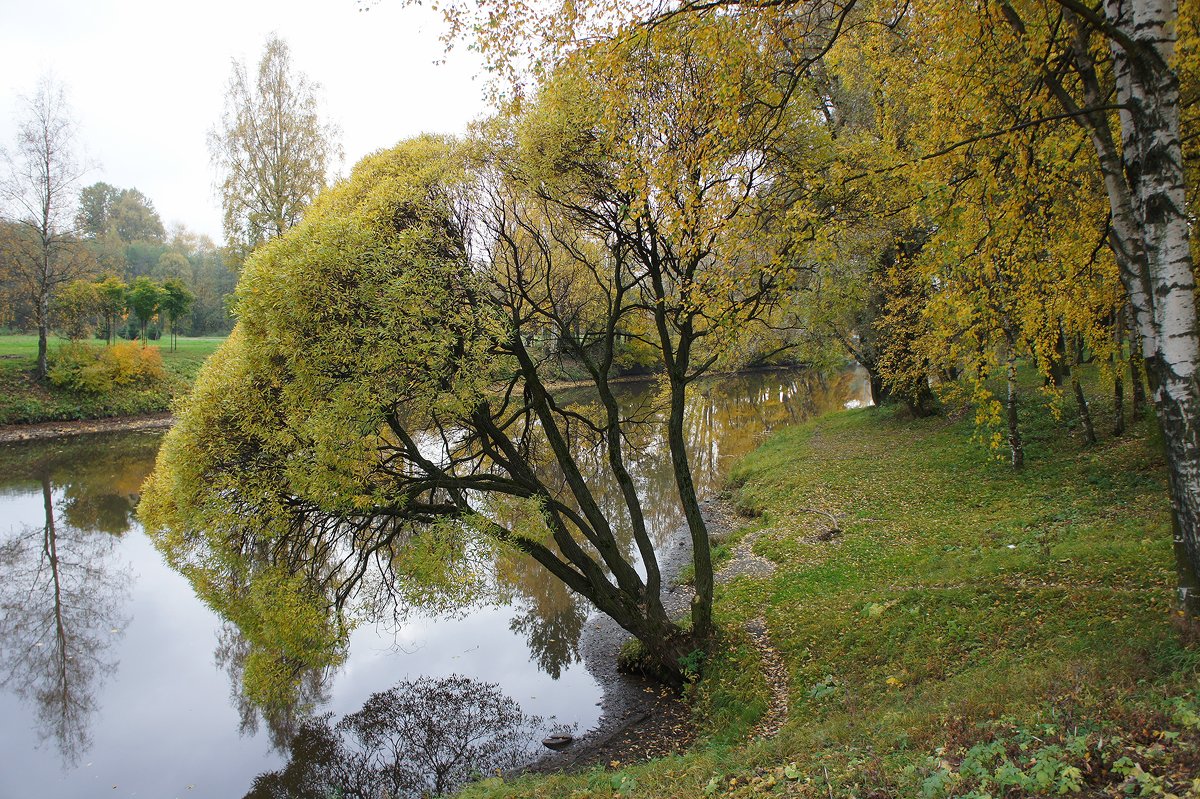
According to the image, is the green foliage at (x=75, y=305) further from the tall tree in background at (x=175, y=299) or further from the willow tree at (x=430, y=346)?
the willow tree at (x=430, y=346)

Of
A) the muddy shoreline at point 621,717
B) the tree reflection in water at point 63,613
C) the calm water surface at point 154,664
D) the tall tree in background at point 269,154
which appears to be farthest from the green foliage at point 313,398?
the tall tree in background at point 269,154

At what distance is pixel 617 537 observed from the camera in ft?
60.9

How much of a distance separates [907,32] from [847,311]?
36.4ft

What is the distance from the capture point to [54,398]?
36156 millimetres

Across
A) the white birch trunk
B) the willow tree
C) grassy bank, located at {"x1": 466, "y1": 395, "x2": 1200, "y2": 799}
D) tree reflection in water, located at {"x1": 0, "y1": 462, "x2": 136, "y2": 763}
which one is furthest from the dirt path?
tree reflection in water, located at {"x1": 0, "y1": 462, "x2": 136, "y2": 763}

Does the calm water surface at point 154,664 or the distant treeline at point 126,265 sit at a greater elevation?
the distant treeline at point 126,265

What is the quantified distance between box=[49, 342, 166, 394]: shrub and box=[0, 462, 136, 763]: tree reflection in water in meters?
18.3

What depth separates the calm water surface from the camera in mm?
10086

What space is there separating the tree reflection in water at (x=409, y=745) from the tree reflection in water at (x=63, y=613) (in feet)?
12.4

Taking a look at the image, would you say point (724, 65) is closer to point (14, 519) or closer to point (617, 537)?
point (617, 537)

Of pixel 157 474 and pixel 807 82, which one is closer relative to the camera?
pixel 807 82

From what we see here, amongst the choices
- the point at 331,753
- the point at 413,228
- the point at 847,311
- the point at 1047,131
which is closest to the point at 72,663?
the point at 331,753

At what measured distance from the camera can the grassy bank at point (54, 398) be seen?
3444 cm

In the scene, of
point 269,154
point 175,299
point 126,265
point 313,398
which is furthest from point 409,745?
point 126,265
